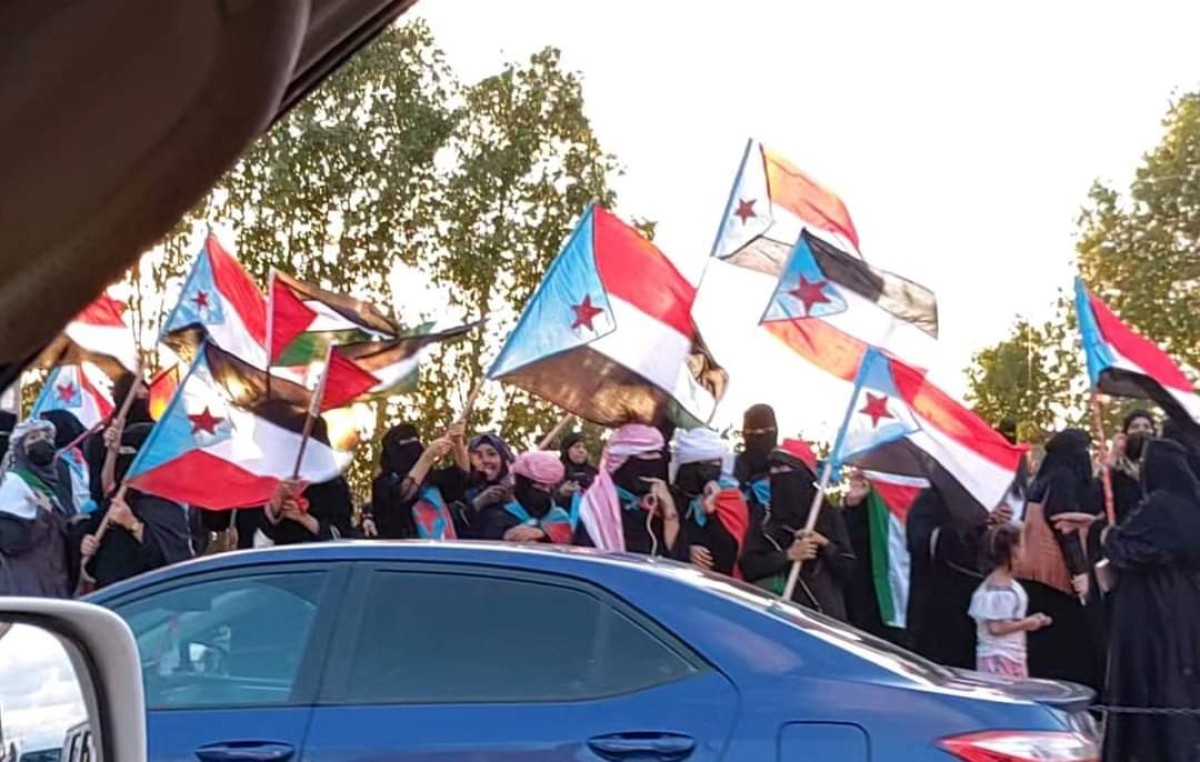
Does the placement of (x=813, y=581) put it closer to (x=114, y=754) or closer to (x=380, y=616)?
(x=380, y=616)

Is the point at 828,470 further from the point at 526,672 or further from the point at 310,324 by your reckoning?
the point at 526,672

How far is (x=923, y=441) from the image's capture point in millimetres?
9453

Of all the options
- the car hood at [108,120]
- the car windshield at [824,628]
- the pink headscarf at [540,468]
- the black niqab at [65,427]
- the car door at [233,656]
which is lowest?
the car door at [233,656]

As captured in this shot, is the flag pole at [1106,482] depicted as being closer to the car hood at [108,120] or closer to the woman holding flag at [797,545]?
the woman holding flag at [797,545]

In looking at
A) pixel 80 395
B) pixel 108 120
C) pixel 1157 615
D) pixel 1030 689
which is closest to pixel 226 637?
pixel 1030 689

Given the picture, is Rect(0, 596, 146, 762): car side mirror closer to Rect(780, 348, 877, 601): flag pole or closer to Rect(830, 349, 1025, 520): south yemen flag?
Rect(780, 348, 877, 601): flag pole

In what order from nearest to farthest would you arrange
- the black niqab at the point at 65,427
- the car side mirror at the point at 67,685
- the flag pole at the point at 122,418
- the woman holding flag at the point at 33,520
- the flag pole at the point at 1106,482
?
the car side mirror at the point at 67,685
the flag pole at the point at 1106,482
the woman holding flag at the point at 33,520
the flag pole at the point at 122,418
the black niqab at the point at 65,427

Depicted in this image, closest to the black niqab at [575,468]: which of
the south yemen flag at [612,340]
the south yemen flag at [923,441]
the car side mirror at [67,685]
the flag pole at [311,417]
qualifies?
the south yemen flag at [612,340]

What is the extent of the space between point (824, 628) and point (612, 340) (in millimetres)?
5513

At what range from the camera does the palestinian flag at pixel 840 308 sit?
10.2m

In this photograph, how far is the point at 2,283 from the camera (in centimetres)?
129

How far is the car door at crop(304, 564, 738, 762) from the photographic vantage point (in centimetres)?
459

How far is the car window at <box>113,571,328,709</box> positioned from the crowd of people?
4.27 m

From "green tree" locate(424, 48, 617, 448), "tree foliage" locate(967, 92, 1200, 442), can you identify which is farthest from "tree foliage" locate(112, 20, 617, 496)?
"tree foliage" locate(967, 92, 1200, 442)
